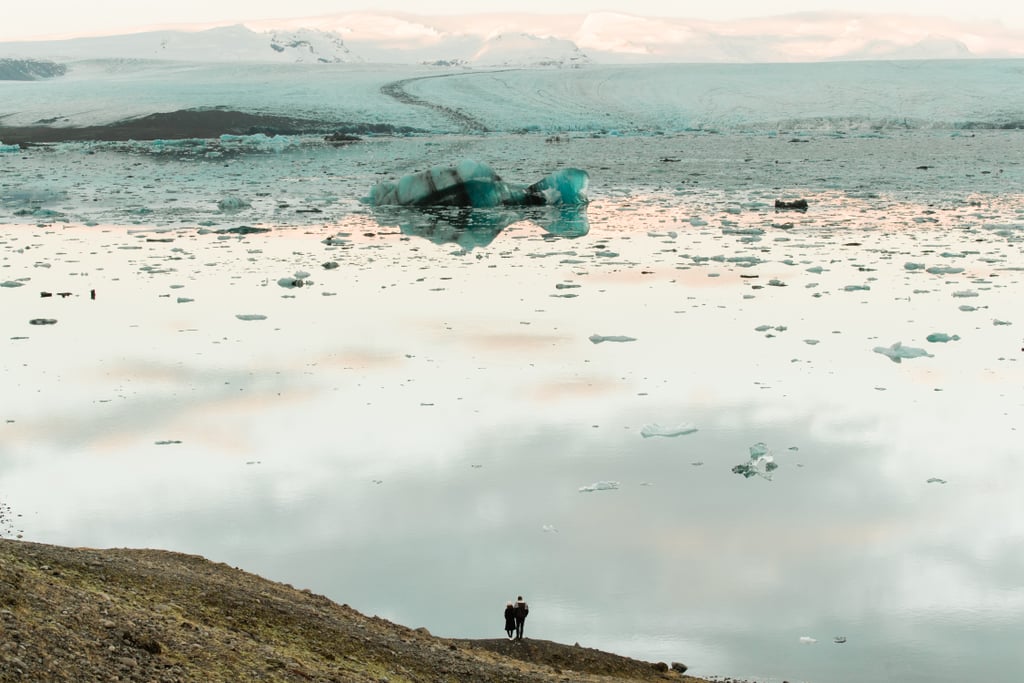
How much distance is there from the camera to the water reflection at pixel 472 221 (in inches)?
625

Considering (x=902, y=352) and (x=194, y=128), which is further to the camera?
(x=194, y=128)

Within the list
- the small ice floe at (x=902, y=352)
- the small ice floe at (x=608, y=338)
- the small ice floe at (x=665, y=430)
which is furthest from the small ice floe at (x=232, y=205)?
the small ice floe at (x=665, y=430)

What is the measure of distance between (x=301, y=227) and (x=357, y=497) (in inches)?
437

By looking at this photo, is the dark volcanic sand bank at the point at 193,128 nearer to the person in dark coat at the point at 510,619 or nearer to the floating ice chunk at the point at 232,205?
the floating ice chunk at the point at 232,205

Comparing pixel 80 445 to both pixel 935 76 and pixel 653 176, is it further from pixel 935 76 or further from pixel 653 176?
pixel 935 76

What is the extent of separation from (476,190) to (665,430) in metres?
12.5

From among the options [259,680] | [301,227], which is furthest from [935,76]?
[259,680]

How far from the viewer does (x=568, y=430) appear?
7.22 metres

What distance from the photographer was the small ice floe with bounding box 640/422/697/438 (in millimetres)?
7082

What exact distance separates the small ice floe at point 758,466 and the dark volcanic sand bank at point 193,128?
106ft

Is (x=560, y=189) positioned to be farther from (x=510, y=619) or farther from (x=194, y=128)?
(x=194, y=128)

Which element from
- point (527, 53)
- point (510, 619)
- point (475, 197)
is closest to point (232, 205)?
point (475, 197)

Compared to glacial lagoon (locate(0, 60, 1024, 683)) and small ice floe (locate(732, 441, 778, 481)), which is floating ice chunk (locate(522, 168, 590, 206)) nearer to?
glacial lagoon (locate(0, 60, 1024, 683))

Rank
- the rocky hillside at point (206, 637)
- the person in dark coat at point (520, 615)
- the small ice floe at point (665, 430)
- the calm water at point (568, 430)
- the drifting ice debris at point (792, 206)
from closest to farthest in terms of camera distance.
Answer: the rocky hillside at point (206, 637) → the person in dark coat at point (520, 615) → the calm water at point (568, 430) → the small ice floe at point (665, 430) → the drifting ice debris at point (792, 206)
